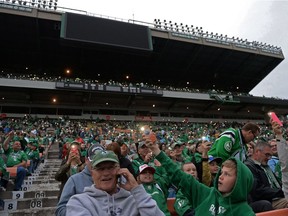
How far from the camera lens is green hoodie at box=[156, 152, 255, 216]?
218cm

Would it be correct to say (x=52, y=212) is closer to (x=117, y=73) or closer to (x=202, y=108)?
(x=117, y=73)

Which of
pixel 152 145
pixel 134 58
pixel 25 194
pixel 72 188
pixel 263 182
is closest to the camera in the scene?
pixel 72 188

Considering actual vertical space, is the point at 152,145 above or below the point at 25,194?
above

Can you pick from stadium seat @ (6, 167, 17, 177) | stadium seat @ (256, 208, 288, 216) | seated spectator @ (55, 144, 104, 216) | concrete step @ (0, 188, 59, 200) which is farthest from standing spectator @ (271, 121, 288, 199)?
stadium seat @ (6, 167, 17, 177)

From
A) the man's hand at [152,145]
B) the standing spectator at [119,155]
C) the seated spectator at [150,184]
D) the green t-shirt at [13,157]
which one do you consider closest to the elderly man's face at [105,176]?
the man's hand at [152,145]

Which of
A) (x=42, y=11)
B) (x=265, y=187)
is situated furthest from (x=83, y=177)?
(x=42, y=11)

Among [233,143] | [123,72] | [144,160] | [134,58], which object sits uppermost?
[134,58]

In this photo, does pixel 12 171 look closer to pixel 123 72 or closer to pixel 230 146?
pixel 230 146

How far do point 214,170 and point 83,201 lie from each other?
220 centimetres

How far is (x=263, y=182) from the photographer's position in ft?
11.0

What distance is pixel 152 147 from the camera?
263cm

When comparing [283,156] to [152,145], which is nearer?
[152,145]

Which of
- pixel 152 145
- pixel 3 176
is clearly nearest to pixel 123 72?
pixel 3 176

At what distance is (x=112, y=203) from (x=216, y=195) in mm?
1089
